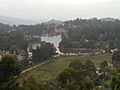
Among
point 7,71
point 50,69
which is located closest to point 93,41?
point 50,69

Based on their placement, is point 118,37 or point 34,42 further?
point 34,42

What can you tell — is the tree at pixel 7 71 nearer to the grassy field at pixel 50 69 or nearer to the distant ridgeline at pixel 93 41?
the grassy field at pixel 50 69

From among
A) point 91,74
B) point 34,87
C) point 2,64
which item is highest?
point 2,64

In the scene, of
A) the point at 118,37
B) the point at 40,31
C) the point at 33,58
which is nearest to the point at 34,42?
the point at 118,37

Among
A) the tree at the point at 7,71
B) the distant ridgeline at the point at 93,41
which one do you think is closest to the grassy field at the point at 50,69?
the distant ridgeline at the point at 93,41

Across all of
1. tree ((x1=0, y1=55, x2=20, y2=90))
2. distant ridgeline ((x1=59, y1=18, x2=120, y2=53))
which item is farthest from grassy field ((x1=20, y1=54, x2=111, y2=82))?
tree ((x1=0, y1=55, x2=20, y2=90))

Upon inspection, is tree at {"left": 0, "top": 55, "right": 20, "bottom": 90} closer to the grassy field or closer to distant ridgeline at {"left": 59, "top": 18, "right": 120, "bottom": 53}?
the grassy field

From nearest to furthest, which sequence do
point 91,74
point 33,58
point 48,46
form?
point 91,74 → point 33,58 → point 48,46

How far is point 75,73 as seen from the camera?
23266 millimetres

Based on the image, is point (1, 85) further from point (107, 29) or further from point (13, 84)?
point (107, 29)

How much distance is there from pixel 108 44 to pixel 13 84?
159 ft

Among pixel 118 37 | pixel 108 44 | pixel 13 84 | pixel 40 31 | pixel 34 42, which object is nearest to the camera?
pixel 13 84

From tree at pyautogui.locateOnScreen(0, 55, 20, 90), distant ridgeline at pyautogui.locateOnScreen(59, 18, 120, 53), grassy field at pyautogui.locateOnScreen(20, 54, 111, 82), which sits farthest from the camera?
distant ridgeline at pyautogui.locateOnScreen(59, 18, 120, 53)

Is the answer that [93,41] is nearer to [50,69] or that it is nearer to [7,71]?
[50,69]
